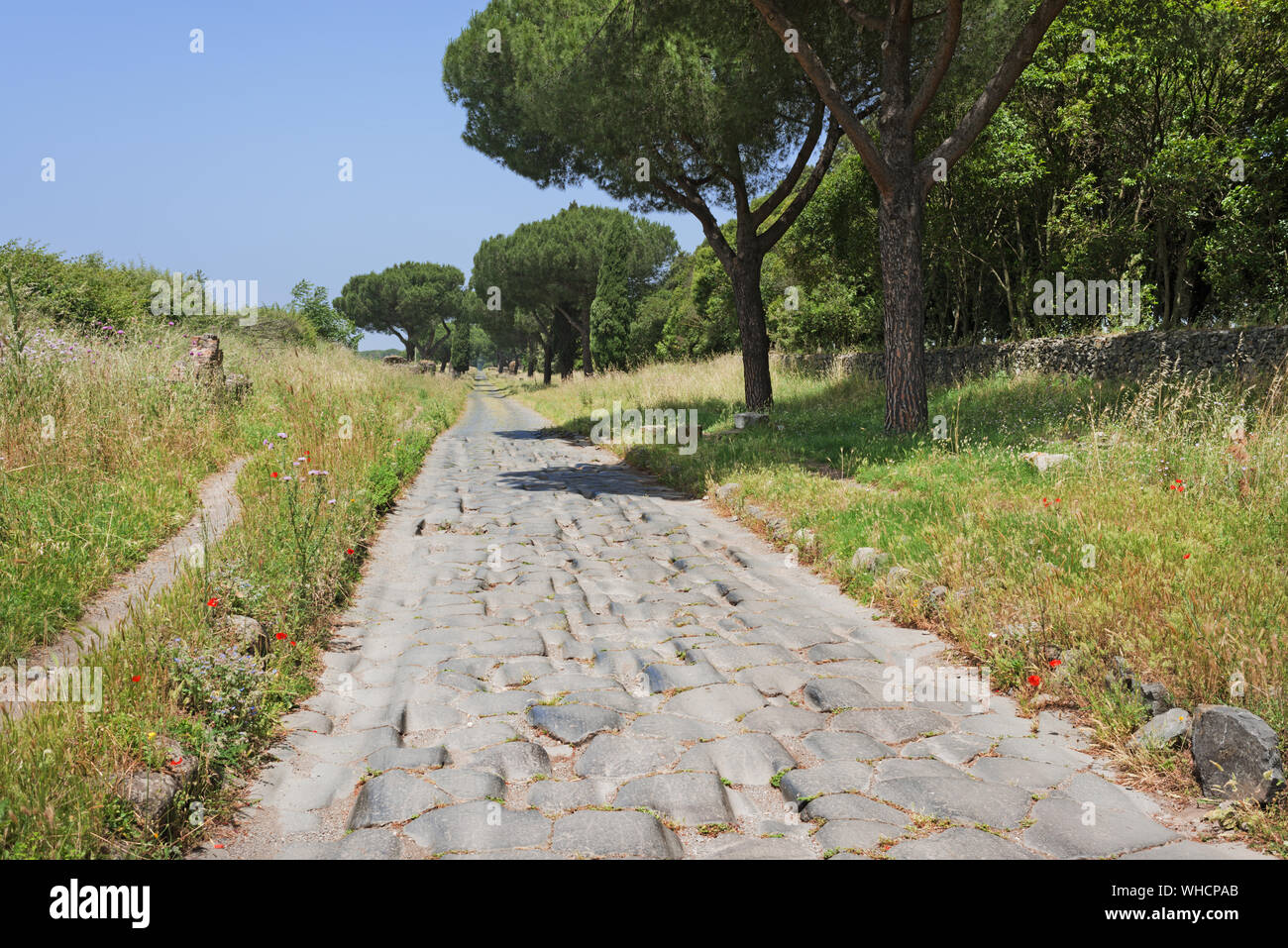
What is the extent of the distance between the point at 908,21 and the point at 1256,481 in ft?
26.0

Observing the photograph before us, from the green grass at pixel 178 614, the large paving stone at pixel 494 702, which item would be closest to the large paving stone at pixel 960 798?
the large paving stone at pixel 494 702

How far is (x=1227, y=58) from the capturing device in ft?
42.4

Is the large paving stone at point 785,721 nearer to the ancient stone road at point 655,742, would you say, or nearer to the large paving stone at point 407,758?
the ancient stone road at point 655,742

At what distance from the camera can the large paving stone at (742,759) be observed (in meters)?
3.24

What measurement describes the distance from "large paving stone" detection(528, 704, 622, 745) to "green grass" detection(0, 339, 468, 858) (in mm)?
1202

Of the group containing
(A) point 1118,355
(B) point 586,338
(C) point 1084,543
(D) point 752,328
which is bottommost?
(C) point 1084,543

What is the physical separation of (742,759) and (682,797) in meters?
0.42

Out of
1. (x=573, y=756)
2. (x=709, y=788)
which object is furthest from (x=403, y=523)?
(x=709, y=788)

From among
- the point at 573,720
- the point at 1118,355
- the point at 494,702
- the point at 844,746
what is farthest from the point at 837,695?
the point at 1118,355

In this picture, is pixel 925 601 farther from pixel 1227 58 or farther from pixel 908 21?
pixel 1227 58

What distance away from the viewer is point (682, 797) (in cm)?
304

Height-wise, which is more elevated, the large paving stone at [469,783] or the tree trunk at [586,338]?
the tree trunk at [586,338]

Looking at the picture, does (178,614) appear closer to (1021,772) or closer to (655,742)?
(655,742)

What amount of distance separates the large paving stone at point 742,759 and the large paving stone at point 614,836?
1.52ft
